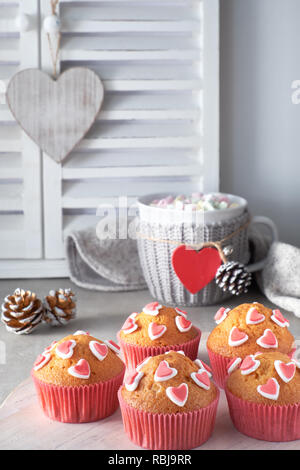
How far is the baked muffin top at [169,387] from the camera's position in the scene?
0.75 meters

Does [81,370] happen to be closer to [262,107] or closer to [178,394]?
[178,394]

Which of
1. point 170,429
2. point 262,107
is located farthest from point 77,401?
point 262,107

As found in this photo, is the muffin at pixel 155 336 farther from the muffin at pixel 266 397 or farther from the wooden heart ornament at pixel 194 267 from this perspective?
the wooden heart ornament at pixel 194 267

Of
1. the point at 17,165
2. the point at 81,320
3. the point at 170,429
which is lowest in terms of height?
the point at 81,320

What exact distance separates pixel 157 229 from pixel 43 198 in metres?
0.44

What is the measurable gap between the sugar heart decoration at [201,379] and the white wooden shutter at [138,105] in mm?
1211

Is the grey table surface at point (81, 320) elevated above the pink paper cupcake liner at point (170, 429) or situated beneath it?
situated beneath

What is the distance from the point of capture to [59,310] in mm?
1540

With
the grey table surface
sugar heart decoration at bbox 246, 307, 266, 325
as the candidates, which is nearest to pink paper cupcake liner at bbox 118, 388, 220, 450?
sugar heart decoration at bbox 246, 307, 266, 325

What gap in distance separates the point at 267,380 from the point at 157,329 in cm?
21

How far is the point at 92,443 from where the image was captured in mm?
735

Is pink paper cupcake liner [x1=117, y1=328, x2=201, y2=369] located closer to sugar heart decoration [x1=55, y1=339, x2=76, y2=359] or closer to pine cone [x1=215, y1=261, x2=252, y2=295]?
sugar heart decoration [x1=55, y1=339, x2=76, y2=359]

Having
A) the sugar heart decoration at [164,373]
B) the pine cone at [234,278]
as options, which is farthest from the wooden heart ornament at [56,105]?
the sugar heart decoration at [164,373]
